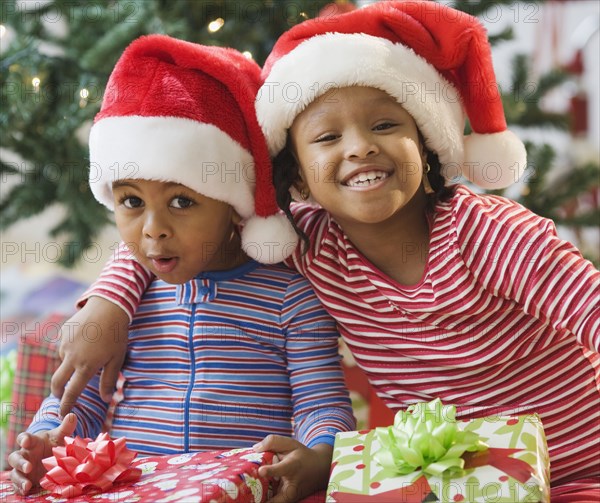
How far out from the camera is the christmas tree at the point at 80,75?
1339mm

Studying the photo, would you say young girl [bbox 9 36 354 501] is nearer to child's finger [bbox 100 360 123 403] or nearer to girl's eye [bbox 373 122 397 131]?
child's finger [bbox 100 360 123 403]

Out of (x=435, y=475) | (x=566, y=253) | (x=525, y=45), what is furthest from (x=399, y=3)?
(x=525, y=45)

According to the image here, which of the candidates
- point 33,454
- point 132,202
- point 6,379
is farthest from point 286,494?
point 6,379

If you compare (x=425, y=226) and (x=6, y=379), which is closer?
(x=425, y=226)

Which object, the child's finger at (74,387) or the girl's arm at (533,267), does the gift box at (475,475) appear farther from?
the child's finger at (74,387)

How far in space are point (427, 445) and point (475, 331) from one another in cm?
29

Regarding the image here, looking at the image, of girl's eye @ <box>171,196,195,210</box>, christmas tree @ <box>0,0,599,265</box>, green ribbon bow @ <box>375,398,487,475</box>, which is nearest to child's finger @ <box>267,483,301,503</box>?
green ribbon bow @ <box>375,398,487,475</box>

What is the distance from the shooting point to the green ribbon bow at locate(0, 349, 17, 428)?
1262mm

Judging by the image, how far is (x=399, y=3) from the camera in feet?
3.39

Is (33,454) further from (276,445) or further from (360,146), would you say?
(360,146)

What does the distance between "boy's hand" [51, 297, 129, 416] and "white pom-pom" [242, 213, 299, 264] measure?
0.65 ft

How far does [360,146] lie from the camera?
37.7 inches

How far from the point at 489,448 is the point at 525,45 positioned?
2.76 metres

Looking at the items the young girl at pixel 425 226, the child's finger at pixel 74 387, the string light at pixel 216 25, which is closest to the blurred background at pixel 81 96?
the string light at pixel 216 25
